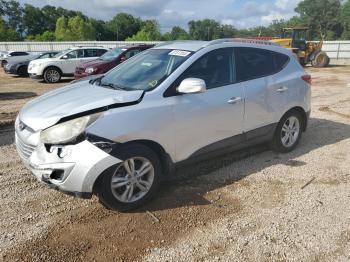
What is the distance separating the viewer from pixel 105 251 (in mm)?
3135

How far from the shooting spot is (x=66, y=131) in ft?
11.0

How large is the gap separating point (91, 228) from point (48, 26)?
107433mm

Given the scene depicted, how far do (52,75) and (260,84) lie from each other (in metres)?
13.5

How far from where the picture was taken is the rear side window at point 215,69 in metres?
4.20

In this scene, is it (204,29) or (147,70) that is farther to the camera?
(204,29)

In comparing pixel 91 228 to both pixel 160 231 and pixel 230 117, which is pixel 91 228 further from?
pixel 230 117

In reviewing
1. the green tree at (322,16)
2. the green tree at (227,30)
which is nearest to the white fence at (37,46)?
the green tree at (227,30)

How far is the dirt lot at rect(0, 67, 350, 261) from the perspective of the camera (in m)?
3.15

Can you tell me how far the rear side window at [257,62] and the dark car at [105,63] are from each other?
9673 millimetres

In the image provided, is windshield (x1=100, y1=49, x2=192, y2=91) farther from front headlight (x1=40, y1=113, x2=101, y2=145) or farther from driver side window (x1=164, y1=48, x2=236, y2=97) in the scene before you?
front headlight (x1=40, y1=113, x2=101, y2=145)

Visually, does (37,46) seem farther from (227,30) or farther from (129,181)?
(227,30)

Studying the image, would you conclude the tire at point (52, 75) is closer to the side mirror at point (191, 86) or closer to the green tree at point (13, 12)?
the side mirror at point (191, 86)

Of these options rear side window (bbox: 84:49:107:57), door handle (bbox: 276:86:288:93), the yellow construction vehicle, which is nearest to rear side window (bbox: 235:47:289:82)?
door handle (bbox: 276:86:288:93)

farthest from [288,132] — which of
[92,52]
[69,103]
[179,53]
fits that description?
[92,52]
